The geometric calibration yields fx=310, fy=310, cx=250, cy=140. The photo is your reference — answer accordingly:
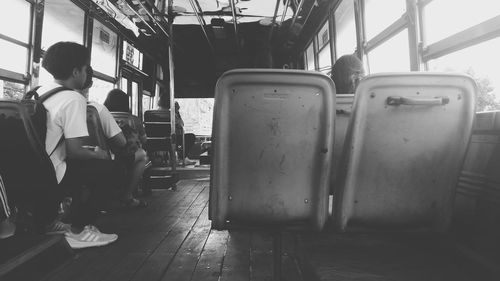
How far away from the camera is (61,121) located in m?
1.77

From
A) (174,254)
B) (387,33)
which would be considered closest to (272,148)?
(174,254)

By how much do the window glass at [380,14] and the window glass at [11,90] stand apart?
3.91 m

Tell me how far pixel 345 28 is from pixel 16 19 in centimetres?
419

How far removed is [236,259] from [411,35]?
2.31 metres

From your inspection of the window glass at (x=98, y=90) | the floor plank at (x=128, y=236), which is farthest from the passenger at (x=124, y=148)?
the window glass at (x=98, y=90)

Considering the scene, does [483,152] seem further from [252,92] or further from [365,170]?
[252,92]

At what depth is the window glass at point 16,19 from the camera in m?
3.01

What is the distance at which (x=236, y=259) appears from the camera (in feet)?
5.97

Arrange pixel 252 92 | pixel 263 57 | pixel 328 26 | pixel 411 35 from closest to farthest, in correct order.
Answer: pixel 252 92
pixel 411 35
pixel 328 26
pixel 263 57

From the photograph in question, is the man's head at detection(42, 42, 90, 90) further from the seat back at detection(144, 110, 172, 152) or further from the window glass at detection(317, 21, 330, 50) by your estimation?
the window glass at detection(317, 21, 330, 50)

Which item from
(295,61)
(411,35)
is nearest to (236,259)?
(411,35)

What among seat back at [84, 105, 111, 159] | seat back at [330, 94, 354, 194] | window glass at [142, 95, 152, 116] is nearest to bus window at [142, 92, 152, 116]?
window glass at [142, 95, 152, 116]

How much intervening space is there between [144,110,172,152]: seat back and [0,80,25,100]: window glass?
1.67 metres

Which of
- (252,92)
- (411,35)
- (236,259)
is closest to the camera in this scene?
(252,92)
